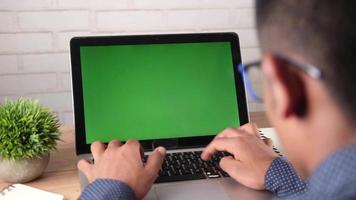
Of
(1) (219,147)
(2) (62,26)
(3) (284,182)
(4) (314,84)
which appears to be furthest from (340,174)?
(2) (62,26)

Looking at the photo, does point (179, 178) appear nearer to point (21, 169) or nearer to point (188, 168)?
point (188, 168)

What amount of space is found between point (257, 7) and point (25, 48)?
3.13ft

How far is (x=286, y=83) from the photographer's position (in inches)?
18.2

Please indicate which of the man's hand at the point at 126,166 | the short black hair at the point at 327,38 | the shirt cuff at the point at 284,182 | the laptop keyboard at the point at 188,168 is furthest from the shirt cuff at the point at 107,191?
the short black hair at the point at 327,38

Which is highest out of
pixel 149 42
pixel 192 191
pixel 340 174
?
pixel 149 42

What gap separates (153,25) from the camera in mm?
1373

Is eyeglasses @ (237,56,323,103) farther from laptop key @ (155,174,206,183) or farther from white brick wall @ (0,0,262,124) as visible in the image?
white brick wall @ (0,0,262,124)

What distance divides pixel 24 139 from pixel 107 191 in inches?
7.7

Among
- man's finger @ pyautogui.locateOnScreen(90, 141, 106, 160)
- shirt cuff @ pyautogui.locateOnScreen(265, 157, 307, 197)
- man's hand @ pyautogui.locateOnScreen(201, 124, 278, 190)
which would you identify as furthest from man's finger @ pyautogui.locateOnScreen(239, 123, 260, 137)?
man's finger @ pyautogui.locateOnScreen(90, 141, 106, 160)

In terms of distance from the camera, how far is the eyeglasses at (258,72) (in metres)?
0.44

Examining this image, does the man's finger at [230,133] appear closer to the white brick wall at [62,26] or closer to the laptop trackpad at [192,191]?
the laptop trackpad at [192,191]

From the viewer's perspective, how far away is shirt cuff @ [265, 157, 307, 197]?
2.47 feet

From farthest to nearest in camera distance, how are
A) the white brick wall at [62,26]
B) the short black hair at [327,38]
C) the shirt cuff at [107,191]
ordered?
1. the white brick wall at [62,26]
2. the shirt cuff at [107,191]
3. the short black hair at [327,38]

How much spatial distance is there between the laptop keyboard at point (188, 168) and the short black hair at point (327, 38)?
402mm
